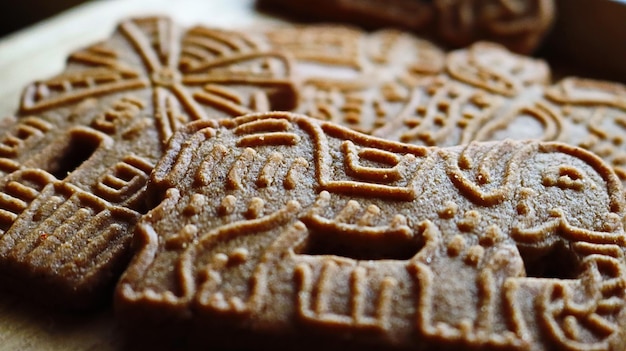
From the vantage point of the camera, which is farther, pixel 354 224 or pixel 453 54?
pixel 453 54

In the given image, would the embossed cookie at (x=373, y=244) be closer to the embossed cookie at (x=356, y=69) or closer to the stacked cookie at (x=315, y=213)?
the stacked cookie at (x=315, y=213)


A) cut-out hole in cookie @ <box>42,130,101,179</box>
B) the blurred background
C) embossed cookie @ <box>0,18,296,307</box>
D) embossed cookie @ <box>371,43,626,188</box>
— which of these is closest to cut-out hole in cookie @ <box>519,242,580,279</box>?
embossed cookie @ <box>371,43,626,188</box>

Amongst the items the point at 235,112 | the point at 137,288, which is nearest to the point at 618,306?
the point at 137,288

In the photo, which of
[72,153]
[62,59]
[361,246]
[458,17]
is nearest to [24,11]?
[62,59]

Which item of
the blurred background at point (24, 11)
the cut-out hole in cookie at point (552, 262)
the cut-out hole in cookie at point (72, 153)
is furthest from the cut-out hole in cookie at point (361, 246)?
the blurred background at point (24, 11)

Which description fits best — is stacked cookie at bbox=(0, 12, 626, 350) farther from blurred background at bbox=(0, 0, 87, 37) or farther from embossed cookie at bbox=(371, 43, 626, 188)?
blurred background at bbox=(0, 0, 87, 37)

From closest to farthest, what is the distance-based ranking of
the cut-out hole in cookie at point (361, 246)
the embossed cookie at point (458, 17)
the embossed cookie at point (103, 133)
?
the cut-out hole in cookie at point (361, 246) < the embossed cookie at point (103, 133) < the embossed cookie at point (458, 17)

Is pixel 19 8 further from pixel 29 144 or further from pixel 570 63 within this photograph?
pixel 570 63
